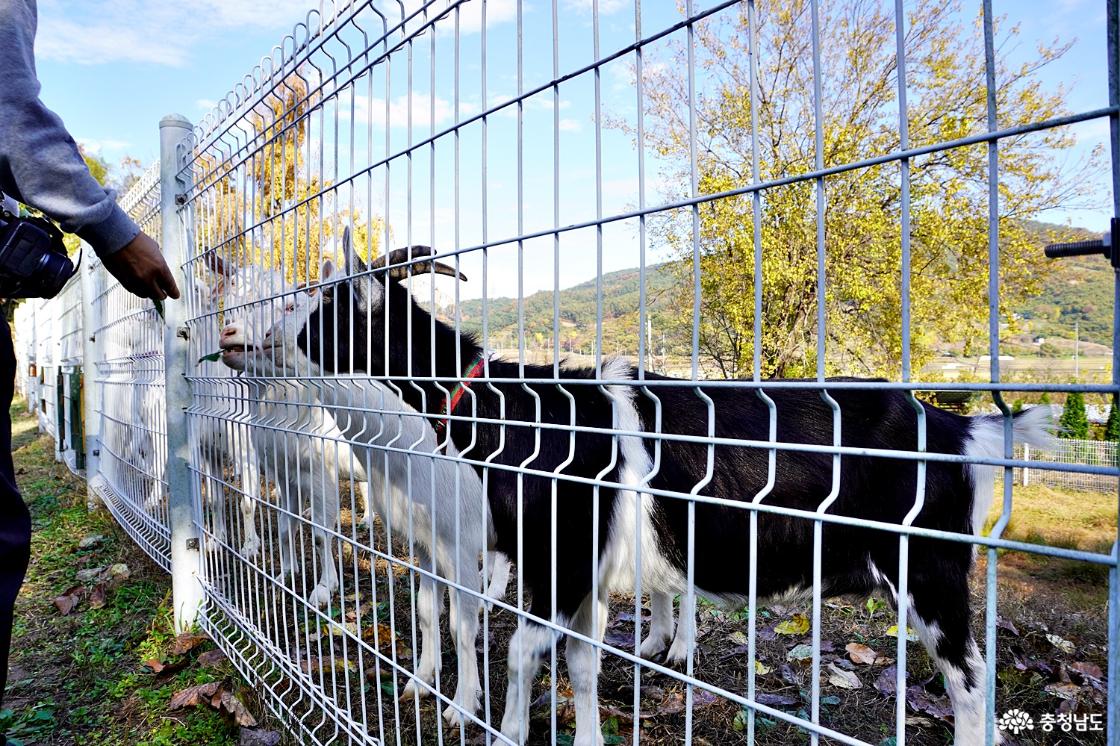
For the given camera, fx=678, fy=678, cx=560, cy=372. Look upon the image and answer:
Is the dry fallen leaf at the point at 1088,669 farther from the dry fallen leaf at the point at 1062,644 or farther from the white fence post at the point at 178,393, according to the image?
the white fence post at the point at 178,393

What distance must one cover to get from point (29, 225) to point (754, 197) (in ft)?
6.06

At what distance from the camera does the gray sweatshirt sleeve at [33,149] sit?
1600 mm

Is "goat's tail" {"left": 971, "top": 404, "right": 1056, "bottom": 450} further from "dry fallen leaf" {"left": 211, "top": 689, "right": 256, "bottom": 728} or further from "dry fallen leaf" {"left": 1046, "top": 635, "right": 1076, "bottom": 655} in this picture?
"dry fallen leaf" {"left": 211, "top": 689, "right": 256, "bottom": 728}

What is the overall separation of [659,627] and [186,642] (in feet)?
8.25

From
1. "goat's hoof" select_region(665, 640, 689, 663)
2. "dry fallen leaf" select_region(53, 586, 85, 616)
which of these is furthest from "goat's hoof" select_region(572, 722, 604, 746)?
"dry fallen leaf" select_region(53, 586, 85, 616)

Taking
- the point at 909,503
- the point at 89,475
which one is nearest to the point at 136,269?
the point at 909,503

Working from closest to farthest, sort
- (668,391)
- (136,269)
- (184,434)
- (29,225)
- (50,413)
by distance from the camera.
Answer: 1. (29,225)
2. (136,269)
3. (668,391)
4. (184,434)
5. (50,413)

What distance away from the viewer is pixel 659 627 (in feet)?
12.4

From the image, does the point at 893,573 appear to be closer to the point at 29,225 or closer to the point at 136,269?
the point at 136,269

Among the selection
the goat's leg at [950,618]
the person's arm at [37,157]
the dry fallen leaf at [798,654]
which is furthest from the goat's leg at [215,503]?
the goat's leg at [950,618]

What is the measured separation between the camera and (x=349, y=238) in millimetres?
2447

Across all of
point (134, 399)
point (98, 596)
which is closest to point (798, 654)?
point (98, 596)

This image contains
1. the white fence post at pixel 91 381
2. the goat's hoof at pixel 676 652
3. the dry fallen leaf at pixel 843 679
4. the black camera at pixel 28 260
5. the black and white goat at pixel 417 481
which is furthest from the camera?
the white fence post at pixel 91 381

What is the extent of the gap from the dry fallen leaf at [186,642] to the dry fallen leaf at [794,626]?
10.3 feet
